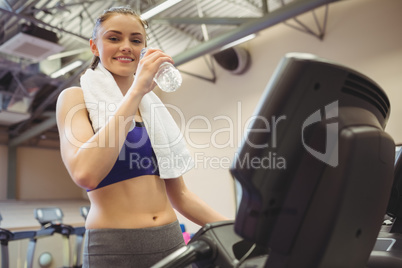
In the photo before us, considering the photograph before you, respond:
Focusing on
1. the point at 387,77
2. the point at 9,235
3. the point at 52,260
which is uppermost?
the point at 387,77

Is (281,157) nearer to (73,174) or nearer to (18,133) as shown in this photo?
(73,174)

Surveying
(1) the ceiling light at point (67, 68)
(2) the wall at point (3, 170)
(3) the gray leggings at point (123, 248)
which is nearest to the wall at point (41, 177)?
(2) the wall at point (3, 170)

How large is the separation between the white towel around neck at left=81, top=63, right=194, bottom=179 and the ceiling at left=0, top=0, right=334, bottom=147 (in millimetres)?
3898

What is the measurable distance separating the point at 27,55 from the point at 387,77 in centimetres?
556

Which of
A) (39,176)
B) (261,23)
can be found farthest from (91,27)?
(39,176)

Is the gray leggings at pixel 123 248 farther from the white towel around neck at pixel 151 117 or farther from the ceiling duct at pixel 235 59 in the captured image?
the ceiling duct at pixel 235 59

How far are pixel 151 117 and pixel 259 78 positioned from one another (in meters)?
5.81

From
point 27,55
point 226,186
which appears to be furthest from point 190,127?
point 27,55

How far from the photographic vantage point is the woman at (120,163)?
29.4 inches

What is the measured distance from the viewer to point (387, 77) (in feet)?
16.6

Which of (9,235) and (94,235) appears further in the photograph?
(9,235)

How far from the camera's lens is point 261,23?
507 cm

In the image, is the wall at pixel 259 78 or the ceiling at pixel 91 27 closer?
the wall at pixel 259 78

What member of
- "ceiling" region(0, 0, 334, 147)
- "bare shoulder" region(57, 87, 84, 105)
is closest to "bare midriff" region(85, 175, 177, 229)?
"bare shoulder" region(57, 87, 84, 105)
